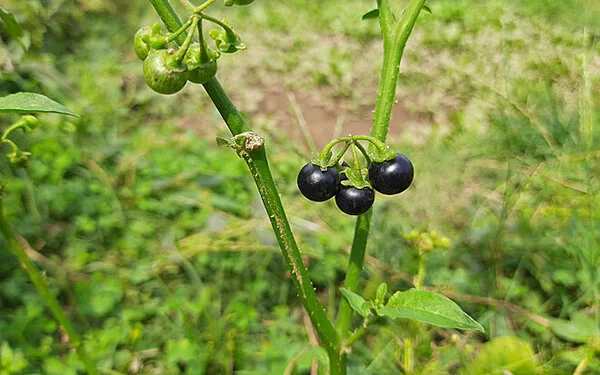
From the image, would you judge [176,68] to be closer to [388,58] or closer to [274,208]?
[274,208]

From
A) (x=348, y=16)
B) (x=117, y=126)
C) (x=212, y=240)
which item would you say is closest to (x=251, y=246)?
(x=212, y=240)

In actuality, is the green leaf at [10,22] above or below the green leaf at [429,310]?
above

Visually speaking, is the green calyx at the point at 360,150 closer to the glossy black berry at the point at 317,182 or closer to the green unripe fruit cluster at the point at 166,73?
the glossy black berry at the point at 317,182

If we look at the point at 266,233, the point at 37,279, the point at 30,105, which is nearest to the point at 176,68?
the point at 30,105

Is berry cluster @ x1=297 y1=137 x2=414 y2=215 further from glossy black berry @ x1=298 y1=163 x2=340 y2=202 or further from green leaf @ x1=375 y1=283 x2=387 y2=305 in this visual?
green leaf @ x1=375 y1=283 x2=387 y2=305

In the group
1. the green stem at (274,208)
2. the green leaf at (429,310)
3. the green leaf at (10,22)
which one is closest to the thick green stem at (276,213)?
the green stem at (274,208)

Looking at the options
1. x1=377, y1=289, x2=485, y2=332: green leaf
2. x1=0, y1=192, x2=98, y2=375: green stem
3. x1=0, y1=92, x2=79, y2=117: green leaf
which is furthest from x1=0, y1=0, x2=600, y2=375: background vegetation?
x1=0, y1=92, x2=79, y2=117: green leaf
